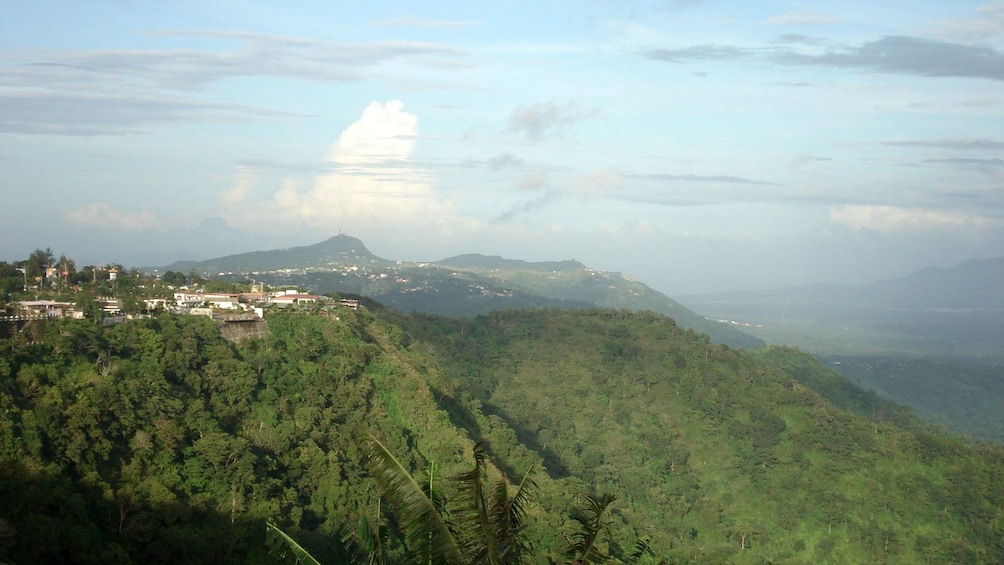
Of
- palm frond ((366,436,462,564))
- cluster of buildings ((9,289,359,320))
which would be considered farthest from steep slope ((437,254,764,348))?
palm frond ((366,436,462,564))

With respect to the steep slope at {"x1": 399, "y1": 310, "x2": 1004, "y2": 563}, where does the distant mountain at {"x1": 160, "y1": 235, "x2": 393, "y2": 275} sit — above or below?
above

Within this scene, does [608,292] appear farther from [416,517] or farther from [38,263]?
[416,517]

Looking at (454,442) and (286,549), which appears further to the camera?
(454,442)

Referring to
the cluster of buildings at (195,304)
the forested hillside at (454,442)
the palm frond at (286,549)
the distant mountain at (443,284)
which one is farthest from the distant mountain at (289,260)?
the palm frond at (286,549)

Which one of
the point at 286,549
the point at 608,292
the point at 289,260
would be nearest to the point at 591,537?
the point at 286,549

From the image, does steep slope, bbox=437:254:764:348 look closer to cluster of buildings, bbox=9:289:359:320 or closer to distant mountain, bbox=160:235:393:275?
distant mountain, bbox=160:235:393:275

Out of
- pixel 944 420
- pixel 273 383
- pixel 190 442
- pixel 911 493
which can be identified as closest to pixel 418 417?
pixel 273 383

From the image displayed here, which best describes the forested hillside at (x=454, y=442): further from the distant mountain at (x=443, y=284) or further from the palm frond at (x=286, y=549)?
the distant mountain at (x=443, y=284)

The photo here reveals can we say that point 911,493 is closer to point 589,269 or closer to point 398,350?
point 398,350
